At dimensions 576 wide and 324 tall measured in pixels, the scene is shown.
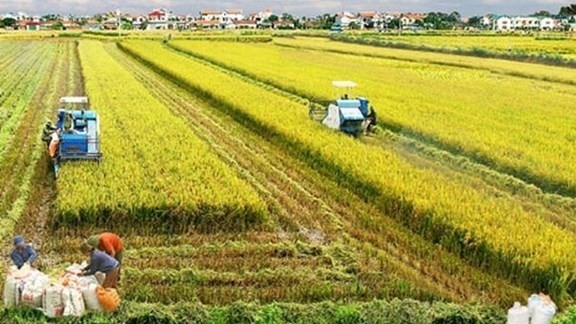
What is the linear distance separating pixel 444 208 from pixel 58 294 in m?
6.09

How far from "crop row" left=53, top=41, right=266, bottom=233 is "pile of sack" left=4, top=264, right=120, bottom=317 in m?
3.16

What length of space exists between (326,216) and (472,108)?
12.6 metres

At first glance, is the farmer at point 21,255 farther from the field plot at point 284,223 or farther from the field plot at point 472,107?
the field plot at point 472,107

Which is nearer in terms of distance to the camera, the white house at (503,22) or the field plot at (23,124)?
the field plot at (23,124)

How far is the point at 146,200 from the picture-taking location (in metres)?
10.9

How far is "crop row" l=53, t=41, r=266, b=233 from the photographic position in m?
10.6

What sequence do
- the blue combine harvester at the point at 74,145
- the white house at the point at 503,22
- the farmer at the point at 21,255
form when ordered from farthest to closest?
the white house at the point at 503,22, the blue combine harvester at the point at 74,145, the farmer at the point at 21,255

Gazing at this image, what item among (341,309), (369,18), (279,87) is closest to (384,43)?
(279,87)

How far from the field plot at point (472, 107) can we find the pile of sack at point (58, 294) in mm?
9104

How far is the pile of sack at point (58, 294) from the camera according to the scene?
23.1 feet

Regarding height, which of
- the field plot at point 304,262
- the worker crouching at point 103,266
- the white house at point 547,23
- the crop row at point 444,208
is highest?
the white house at point 547,23

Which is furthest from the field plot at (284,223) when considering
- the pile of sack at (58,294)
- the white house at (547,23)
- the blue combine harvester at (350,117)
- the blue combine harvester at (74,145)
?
the white house at (547,23)

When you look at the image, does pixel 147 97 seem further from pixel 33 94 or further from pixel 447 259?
pixel 447 259

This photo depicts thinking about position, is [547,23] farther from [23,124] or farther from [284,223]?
[284,223]
